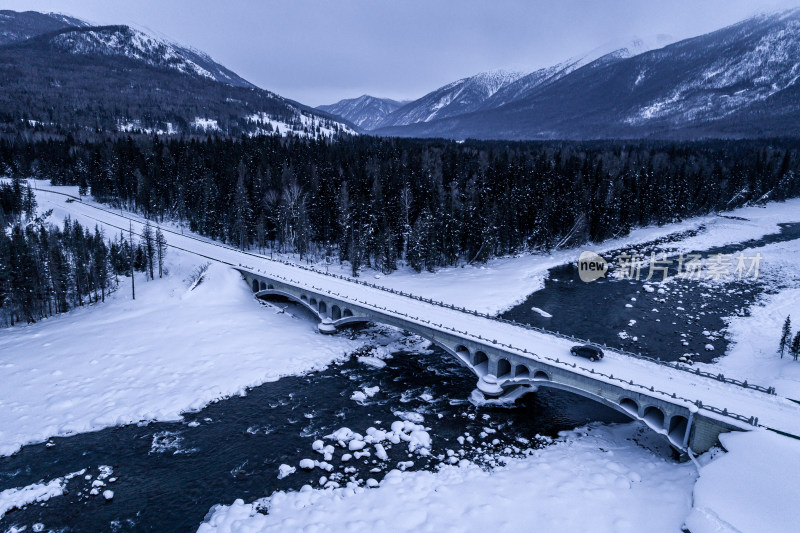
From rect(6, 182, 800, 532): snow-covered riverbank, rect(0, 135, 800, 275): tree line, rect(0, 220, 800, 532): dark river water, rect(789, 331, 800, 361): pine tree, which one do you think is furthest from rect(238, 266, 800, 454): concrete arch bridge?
rect(0, 135, 800, 275): tree line

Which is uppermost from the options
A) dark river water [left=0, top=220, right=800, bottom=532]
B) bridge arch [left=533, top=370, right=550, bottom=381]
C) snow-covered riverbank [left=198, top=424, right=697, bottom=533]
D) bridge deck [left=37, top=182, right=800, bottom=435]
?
bridge deck [left=37, top=182, right=800, bottom=435]

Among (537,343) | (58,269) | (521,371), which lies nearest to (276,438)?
(521,371)

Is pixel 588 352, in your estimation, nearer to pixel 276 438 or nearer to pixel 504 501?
pixel 504 501

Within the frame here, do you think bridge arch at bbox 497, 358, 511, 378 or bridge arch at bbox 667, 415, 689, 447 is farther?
bridge arch at bbox 497, 358, 511, 378

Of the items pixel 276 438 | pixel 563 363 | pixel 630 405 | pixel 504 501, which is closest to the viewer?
pixel 504 501

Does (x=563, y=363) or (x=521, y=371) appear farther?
(x=521, y=371)

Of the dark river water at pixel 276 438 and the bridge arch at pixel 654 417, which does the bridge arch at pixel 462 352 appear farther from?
the bridge arch at pixel 654 417

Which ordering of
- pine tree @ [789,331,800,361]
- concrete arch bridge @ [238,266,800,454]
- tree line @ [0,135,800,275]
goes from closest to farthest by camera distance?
concrete arch bridge @ [238,266,800,454] → pine tree @ [789,331,800,361] → tree line @ [0,135,800,275]

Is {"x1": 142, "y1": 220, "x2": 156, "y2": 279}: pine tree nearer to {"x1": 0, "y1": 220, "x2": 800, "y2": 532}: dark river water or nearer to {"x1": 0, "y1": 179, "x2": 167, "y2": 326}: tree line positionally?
{"x1": 0, "y1": 179, "x2": 167, "y2": 326}: tree line
